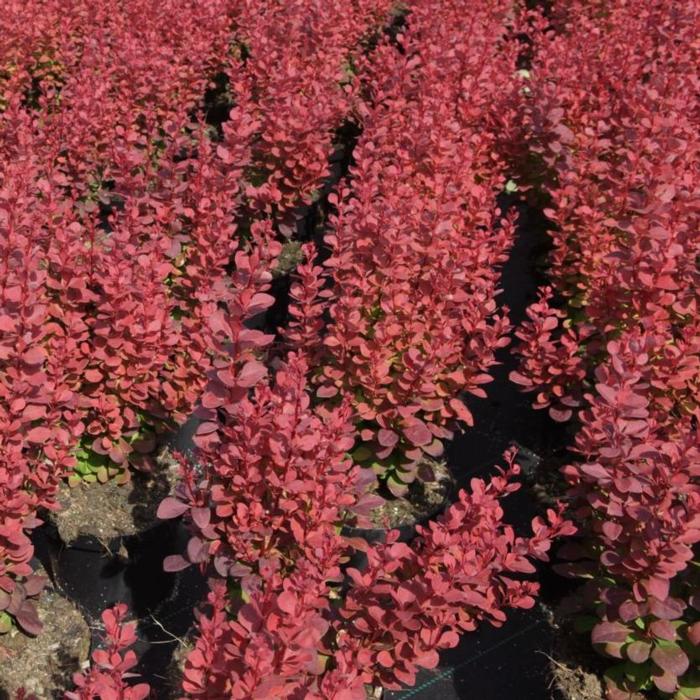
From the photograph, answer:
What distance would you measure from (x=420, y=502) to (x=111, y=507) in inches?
44.0

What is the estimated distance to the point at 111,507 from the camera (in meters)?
3.16

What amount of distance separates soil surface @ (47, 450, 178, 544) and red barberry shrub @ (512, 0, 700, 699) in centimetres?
145

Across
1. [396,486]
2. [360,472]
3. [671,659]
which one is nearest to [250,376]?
[360,472]

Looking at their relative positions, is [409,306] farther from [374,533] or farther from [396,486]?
[374,533]

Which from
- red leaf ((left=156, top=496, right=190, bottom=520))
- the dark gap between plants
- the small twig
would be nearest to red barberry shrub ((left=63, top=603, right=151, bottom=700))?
red leaf ((left=156, top=496, right=190, bottom=520))

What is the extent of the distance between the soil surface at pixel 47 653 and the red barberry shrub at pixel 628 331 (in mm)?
1625

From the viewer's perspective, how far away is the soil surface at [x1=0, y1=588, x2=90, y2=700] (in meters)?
2.71

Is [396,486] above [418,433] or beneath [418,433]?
beneath

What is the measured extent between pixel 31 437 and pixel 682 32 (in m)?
4.60

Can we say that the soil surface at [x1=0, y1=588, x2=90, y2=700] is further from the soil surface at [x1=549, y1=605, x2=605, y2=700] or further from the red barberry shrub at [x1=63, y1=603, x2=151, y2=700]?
the soil surface at [x1=549, y1=605, x2=605, y2=700]

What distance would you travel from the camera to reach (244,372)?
8.07ft

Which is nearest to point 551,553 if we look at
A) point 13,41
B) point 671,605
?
point 671,605

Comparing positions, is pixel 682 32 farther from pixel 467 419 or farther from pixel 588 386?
pixel 467 419

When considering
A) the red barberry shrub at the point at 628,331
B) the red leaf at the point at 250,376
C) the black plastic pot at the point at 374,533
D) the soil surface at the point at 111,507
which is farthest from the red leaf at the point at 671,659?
the soil surface at the point at 111,507
